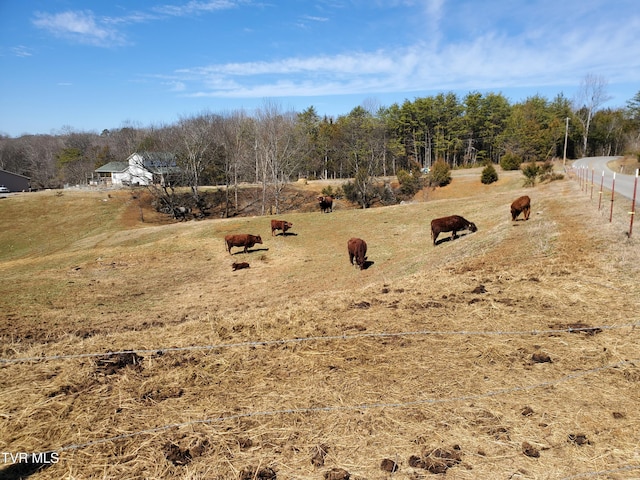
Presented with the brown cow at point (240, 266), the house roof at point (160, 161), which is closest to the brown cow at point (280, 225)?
the brown cow at point (240, 266)

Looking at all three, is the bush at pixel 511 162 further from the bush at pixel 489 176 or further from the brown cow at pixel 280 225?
the brown cow at pixel 280 225

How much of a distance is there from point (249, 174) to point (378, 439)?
58171mm

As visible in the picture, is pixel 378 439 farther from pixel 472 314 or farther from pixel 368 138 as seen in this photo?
pixel 368 138

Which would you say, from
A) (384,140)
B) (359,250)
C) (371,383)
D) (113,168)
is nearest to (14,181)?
(113,168)

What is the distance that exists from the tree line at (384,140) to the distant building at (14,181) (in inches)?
273

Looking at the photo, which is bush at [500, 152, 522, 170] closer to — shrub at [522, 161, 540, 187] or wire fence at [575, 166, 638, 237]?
shrub at [522, 161, 540, 187]

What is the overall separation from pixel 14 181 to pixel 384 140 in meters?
68.9

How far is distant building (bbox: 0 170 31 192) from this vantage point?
69994mm

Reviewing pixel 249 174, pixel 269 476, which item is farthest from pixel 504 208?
pixel 249 174

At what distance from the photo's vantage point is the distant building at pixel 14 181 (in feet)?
230

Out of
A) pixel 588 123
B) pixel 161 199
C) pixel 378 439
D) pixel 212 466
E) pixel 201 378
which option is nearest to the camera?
pixel 212 466

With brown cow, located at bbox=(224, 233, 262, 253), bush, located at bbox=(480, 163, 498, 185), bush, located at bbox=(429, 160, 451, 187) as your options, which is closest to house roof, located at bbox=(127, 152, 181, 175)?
bush, located at bbox=(429, 160, 451, 187)

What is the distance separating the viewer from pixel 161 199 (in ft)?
171

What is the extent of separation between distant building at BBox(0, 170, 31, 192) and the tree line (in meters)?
6.94
